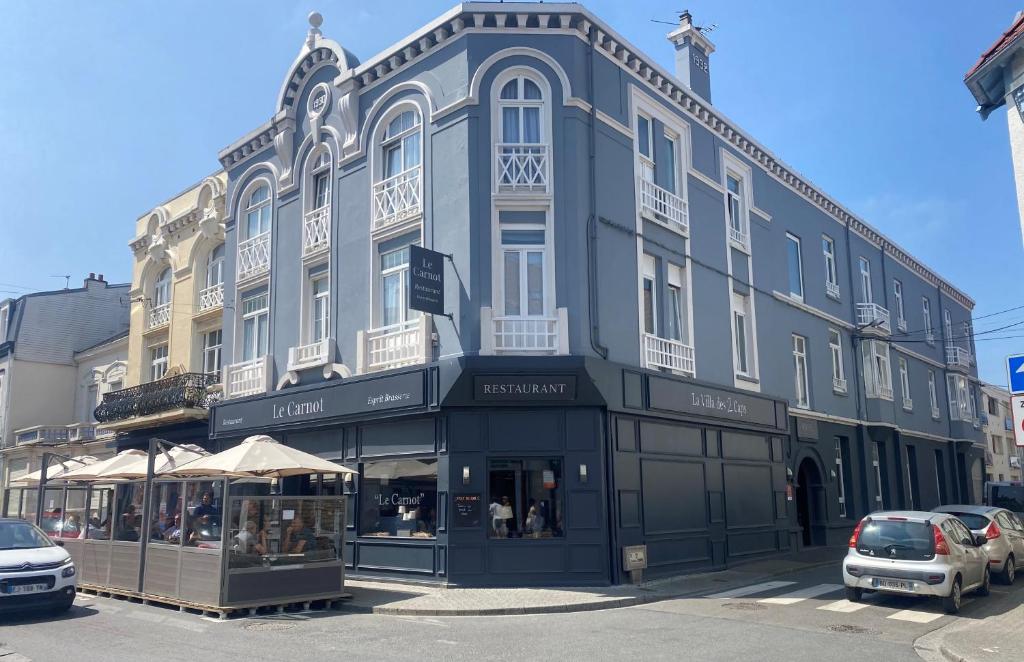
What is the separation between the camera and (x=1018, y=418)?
9.75m

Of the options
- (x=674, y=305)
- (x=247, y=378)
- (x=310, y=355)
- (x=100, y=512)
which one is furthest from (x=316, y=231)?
(x=674, y=305)

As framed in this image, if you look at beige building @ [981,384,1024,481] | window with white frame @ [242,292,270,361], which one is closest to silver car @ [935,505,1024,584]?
window with white frame @ [242,292,270,361]

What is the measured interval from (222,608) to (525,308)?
746cm

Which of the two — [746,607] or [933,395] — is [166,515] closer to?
[746,607]

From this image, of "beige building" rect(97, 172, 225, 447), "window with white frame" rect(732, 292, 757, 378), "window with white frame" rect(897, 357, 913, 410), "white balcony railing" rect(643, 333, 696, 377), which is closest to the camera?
"white balcony railing" rect(643, 333, 696, 377)

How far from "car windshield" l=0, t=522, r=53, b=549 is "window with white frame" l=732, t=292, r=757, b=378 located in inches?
609

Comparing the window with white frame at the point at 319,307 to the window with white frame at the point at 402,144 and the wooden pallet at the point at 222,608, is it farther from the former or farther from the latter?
the wooden pallet at the point at 222,608

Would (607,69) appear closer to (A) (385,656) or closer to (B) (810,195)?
(B) (810,195)

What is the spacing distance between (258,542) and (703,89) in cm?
1677

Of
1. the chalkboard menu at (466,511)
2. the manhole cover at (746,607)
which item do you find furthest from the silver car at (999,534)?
the chalkboard menu at (466,511)

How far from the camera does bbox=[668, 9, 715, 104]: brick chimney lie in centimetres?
2244

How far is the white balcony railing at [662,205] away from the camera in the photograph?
18078mm

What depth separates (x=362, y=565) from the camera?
1667cm

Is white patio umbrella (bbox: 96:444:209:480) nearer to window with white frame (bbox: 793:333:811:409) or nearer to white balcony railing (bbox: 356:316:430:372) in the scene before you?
white balcony railing (bbox: 356:316:430:372)
